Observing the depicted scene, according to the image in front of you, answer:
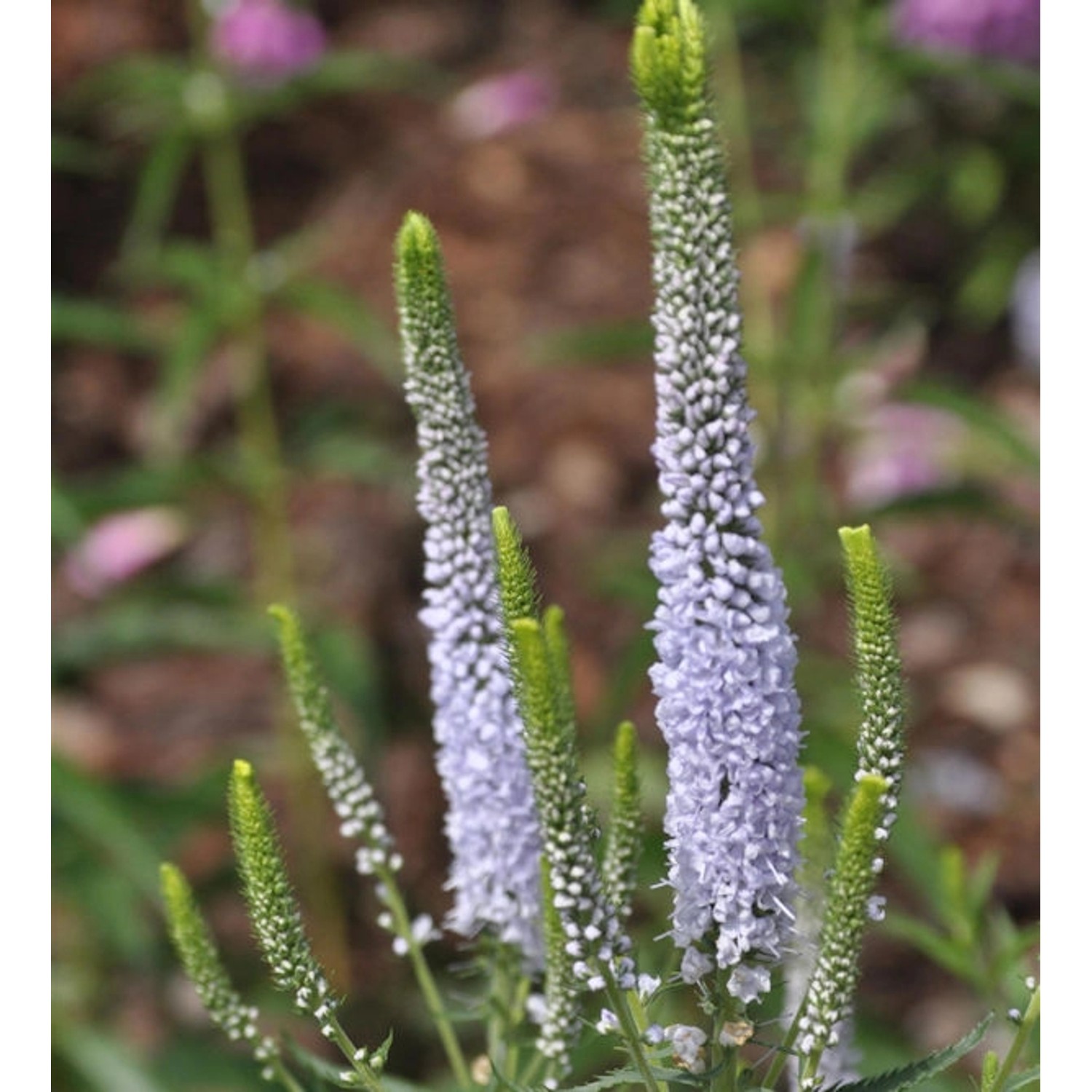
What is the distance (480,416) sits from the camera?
4426 millimetres

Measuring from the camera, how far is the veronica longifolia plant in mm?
955

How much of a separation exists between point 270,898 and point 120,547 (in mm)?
2486

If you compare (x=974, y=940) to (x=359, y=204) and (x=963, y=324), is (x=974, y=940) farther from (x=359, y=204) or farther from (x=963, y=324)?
(x=359, y=204)

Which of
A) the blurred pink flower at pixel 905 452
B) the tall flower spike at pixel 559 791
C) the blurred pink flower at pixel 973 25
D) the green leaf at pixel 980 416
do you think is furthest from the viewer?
the blurred pink flower at pixel 905 452

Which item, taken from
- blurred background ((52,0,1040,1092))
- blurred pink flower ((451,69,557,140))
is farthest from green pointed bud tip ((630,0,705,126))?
blurred pink flower ((451,69,557,140))

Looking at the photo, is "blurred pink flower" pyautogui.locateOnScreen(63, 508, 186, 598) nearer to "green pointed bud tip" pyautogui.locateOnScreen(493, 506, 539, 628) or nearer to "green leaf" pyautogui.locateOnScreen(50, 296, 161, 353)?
"green leaf" pyautogui.locateOnScreen(50, 296, 161, 353)

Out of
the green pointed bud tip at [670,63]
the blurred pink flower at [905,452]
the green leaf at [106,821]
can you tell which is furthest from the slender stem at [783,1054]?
the blurred pink flower at [905,452]

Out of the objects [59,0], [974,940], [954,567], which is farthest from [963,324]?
[974,940]

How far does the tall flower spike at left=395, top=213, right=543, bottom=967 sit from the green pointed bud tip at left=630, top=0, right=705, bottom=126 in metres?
0.17

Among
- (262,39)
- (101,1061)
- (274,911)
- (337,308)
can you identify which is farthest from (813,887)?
(262,39)

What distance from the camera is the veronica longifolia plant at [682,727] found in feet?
3.13

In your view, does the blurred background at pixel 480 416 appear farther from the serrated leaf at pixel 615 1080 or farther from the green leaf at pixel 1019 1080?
the serrated leaf at pixel 615 1080

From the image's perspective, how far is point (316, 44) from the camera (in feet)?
10.4
